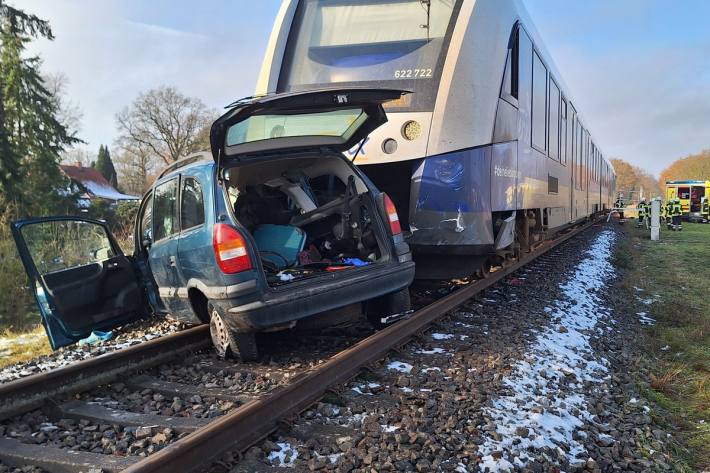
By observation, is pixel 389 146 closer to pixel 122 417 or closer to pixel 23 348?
pixel 122 417

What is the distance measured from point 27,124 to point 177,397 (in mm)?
26102

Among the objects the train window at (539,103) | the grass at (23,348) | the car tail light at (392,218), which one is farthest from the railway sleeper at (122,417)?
the train window at (539,103)

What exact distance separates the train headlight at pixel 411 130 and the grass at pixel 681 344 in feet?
10.4

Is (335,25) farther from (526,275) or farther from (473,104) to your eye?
(526,275)

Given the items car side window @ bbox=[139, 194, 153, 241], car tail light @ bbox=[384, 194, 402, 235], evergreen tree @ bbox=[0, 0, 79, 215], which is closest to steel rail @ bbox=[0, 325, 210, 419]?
car side window @ bbox=[139, 194, 153, 241]

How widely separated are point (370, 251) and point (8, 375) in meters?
3.35

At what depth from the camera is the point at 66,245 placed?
7.75 metres

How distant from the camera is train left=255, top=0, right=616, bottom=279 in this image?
18.9 feet

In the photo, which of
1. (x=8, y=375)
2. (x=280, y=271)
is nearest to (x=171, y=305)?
(x=280, y=271)

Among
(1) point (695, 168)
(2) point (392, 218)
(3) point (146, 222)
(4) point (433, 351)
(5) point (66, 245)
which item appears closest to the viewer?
(4) point (433, 351)

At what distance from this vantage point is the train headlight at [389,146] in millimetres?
5934

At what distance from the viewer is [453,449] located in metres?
2.68

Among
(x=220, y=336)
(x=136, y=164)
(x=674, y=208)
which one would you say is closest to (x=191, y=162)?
(x=220, y=336)

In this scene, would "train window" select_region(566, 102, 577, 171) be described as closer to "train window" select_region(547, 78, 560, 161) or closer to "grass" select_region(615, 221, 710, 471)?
"train window" select_region(547, 78, 560, 161)
